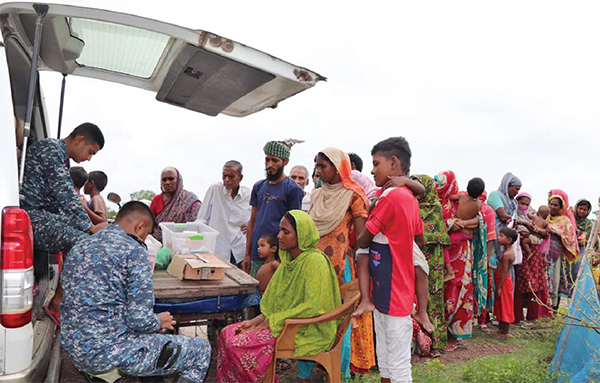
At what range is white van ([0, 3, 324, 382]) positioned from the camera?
6.45 ft

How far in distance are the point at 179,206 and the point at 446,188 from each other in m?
3.03

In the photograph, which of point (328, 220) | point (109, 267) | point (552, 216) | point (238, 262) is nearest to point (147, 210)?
point (109, 267)

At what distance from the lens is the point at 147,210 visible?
2.68 m

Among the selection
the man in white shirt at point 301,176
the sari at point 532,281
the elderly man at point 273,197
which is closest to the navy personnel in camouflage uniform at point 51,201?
the elderly man at point 273,197

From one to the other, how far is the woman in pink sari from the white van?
2.38 metres

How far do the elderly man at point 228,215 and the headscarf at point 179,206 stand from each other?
0.35 ft

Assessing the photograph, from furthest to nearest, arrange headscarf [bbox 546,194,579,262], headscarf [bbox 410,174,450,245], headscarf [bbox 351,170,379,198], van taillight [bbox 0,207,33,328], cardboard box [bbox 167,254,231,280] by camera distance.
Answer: headscarf [bbox 546,194,579,262] → headscarf [bbox 351,170,379,198] → headscarf [bbox 410,174,450,245] → cardboard box [bbox 167,254,231,280] → van taillight [bbox 0,207,33,328]

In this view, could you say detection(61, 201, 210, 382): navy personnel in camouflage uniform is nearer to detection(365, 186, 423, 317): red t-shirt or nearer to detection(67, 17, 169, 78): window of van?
detection(365, 186, 423, 317): red t-shirt

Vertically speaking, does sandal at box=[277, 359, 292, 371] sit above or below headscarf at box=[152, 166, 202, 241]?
below

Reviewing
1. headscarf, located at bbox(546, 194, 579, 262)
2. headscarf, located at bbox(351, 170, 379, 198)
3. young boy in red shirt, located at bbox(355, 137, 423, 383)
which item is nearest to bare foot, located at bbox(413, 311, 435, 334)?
young boy in red shirt, located at bbox(355, 137, 423, 383)

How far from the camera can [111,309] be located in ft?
7.86

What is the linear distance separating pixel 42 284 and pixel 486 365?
3.62m

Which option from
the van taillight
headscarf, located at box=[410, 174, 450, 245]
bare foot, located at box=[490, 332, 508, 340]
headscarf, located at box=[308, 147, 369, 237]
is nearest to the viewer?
the van taillight

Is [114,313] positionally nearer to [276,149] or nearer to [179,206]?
[276,149]
